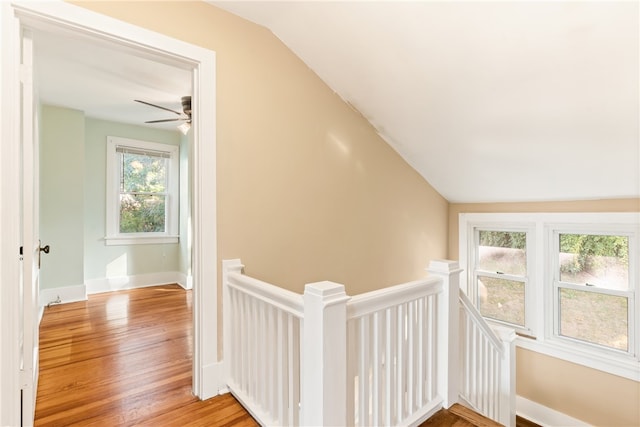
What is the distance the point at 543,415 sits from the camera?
3.18 metres

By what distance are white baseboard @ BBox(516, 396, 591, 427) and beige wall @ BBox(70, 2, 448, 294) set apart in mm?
1814

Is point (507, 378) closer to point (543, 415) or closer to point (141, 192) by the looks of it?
point (543, 415)

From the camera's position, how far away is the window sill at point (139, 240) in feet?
14.6

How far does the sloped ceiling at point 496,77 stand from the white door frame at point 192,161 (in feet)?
1.71

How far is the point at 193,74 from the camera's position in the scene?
1920mm

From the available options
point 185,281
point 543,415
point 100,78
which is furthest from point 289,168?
point 543,415

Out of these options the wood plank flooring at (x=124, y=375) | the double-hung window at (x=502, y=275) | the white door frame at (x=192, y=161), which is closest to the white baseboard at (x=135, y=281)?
the wood plank flooring at (x=124, y=375)


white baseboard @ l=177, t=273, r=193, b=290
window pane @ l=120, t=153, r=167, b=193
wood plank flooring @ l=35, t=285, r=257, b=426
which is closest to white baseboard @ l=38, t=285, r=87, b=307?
wood plank flooring @ l=35, t=285, r=257, b=426

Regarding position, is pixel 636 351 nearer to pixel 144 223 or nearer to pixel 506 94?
pixel 506 94

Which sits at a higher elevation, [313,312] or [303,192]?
[303,192]

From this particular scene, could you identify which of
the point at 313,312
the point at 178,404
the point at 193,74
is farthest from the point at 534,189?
the point at 178,404

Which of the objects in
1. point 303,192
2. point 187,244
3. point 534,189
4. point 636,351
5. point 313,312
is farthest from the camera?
point 187,244

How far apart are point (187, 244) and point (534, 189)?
14.1 feet

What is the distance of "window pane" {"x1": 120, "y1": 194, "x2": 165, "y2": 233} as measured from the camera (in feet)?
15.0
